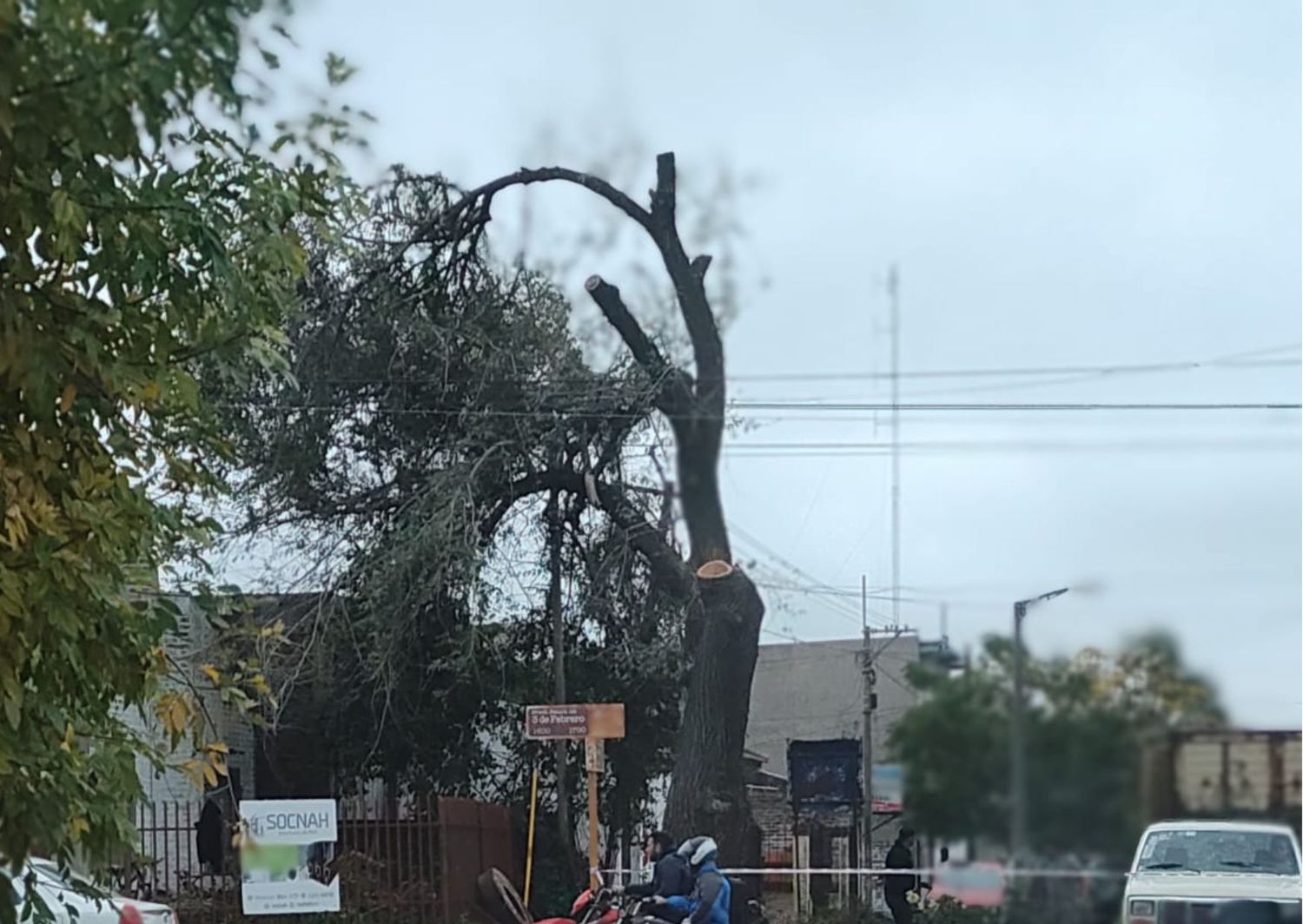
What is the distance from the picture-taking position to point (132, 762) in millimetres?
5754

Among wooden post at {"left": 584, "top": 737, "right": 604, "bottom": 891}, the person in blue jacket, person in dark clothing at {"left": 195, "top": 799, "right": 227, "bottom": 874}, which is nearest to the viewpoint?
the person in blue jacket

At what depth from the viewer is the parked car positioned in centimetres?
565

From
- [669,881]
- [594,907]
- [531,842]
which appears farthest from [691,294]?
[531,842]

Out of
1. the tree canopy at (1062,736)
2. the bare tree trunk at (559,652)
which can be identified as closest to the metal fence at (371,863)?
the bare tree trunk at (559,652)

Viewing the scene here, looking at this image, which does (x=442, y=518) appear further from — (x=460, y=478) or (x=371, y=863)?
(x=371, y=863)

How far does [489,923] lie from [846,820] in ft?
18.3

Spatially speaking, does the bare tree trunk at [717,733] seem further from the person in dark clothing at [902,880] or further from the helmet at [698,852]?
the person in dark clothing at [902,880]

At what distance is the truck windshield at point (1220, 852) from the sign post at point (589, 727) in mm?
12450

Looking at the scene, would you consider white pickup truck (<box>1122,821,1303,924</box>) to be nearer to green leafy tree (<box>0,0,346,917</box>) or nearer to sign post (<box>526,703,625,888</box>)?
green leafy tree (<box>0,0,346,917</box>)

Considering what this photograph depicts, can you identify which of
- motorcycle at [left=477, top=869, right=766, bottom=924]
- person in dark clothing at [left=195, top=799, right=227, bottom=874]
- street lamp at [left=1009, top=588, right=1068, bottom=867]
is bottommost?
motorcycle at [left=477, top=869, right=766, bottom=924]

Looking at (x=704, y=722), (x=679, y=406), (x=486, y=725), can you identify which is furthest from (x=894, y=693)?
(x=486, y=725)

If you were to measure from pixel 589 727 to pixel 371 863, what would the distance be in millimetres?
2679

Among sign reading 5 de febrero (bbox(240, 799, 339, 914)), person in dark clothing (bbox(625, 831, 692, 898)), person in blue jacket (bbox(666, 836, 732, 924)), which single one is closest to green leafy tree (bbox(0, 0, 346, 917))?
person in blue jacket (bbox(666, 836, 732, 924))

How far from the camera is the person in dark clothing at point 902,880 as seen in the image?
397 centimetres
